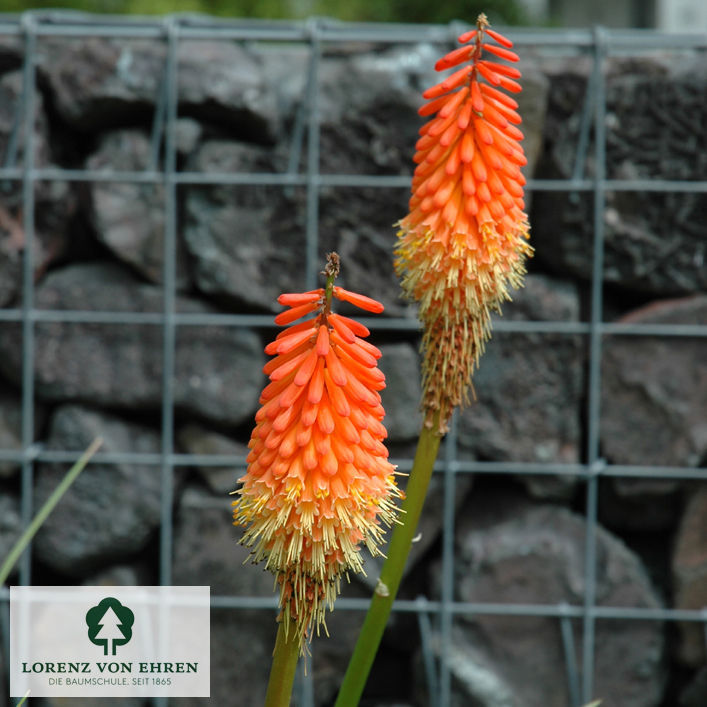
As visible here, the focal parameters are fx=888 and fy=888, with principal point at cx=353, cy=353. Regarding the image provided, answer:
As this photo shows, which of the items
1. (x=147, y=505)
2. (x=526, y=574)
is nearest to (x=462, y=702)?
(x=526, y=574)

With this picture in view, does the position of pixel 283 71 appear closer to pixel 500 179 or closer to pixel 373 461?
pixel 500 179

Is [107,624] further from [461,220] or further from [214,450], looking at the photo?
[214,450]

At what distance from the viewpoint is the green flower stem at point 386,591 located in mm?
923

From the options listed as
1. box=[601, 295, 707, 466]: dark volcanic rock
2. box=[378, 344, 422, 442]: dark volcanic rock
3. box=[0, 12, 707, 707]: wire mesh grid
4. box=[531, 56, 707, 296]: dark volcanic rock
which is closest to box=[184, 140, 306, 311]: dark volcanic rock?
box=[0, 12, 707, 707]: wire mesh grid

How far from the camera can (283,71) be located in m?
2.30

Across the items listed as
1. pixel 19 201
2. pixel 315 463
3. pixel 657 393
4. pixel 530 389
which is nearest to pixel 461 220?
pixel 315 463

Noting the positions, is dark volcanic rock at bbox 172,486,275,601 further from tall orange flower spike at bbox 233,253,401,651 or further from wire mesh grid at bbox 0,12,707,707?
tall orange flower spike at bbox 233,253,401,651

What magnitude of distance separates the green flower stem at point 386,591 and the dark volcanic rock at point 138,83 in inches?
58.4

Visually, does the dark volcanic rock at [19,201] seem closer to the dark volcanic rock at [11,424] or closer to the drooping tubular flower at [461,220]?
the dark volcanic rock at [11,424]

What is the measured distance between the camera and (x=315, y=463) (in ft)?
2.84

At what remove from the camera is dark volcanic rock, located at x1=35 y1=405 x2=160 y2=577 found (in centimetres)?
224

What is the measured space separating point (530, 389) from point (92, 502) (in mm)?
1148

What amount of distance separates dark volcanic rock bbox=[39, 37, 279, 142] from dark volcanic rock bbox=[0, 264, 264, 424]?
1.45 feet

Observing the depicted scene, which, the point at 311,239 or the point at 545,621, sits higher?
the point at 311,239
